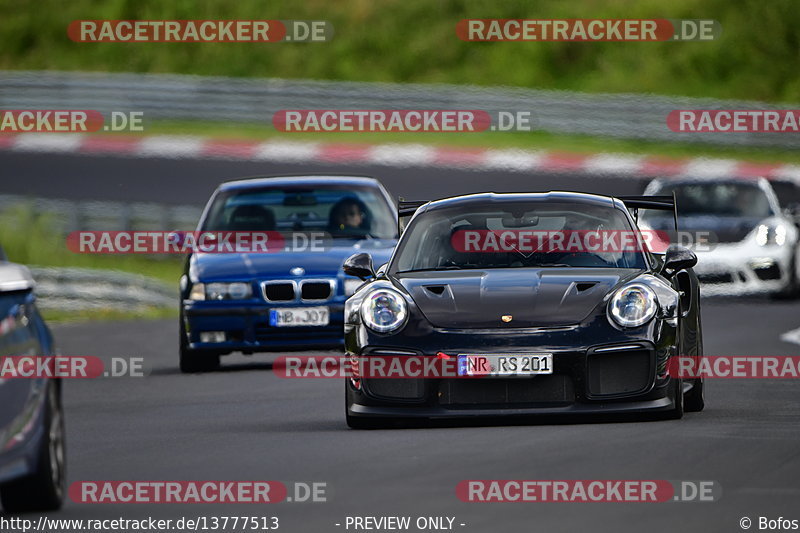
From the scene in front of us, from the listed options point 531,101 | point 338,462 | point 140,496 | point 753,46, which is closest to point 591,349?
point 338,462

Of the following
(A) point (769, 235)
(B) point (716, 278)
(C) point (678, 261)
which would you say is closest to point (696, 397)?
(C) point (678, 261)

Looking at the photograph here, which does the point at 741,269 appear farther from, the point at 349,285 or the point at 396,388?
the point at 396,388

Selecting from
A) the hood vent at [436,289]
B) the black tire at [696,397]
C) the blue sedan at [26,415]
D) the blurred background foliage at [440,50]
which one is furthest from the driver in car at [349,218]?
the blurred background foliage at [440,50]

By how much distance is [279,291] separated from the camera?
48.1 ft

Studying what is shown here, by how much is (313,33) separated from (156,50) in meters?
3.51

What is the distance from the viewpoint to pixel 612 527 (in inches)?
278

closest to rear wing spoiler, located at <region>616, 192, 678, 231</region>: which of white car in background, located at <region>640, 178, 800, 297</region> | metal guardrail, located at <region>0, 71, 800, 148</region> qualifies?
white car in background, located at <region>640, 178, 800, 297</region>

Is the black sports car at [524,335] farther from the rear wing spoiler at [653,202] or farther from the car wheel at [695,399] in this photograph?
the rear wing spoiler at [653,202]

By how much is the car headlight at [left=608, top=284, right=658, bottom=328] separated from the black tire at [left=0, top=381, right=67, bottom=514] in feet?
10.6

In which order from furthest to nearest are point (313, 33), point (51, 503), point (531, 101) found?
point (313, 33)
point (531, 101)
point (51, 503)

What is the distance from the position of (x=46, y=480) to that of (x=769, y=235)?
14.7 m

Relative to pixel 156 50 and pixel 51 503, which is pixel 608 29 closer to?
pixel 156 50

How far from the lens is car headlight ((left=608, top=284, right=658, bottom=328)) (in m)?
9.90

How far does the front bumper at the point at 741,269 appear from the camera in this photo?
2086 centimetres
